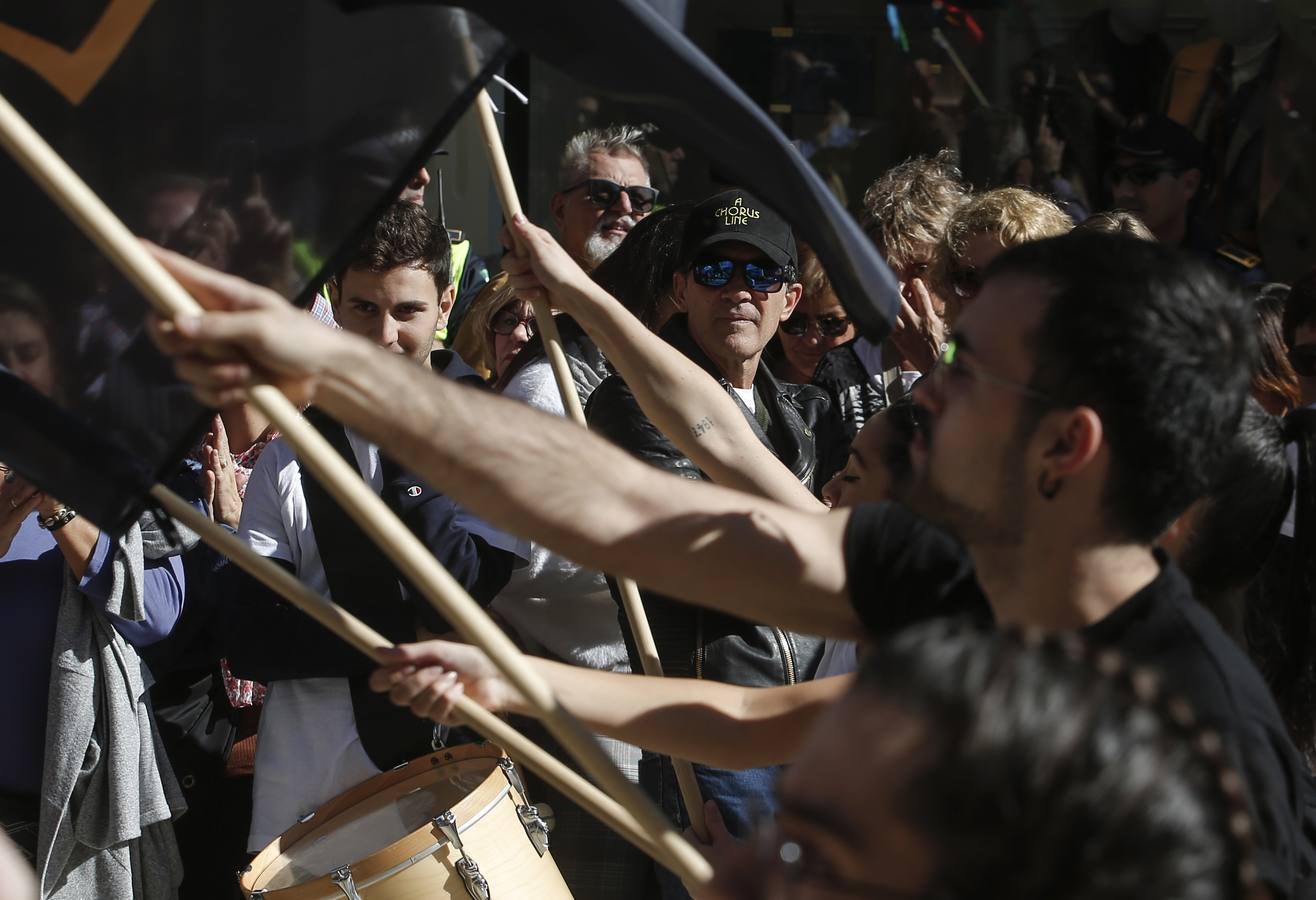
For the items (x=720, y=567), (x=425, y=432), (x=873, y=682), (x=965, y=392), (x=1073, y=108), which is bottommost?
(x=1073, y=108)

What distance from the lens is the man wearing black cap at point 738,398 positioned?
3.46 metres

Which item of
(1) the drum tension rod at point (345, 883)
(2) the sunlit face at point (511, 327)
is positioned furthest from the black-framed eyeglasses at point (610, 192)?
(1) the drum tension rod at point (345, 883)

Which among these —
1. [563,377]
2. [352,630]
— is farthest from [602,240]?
[352,630]

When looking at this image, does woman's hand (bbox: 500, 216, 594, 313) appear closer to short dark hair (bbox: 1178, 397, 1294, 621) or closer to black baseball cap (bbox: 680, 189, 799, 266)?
black baseball cap (bbox: 680, 189, 799, 266)

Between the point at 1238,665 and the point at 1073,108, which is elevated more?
the point at 1238,665

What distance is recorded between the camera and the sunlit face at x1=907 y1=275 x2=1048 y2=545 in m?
2.00

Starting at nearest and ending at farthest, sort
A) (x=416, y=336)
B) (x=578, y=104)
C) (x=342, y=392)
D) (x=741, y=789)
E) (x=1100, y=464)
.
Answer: (x=342, y=392), (x=1100, y=464), (x=741, y=789), (x=416, y=336), (x=578, y=104)

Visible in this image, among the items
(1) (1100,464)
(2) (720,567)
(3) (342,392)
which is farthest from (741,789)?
(3) (342,392)

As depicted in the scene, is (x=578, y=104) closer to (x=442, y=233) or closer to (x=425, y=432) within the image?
(x=442, y=233)

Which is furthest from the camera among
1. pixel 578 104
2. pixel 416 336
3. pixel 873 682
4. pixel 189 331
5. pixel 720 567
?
pixel 578 104

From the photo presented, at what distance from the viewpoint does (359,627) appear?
217 centimetres

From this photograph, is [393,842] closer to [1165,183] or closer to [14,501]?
[14,501]

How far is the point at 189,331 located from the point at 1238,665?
128cm

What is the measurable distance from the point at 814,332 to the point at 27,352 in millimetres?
3433
